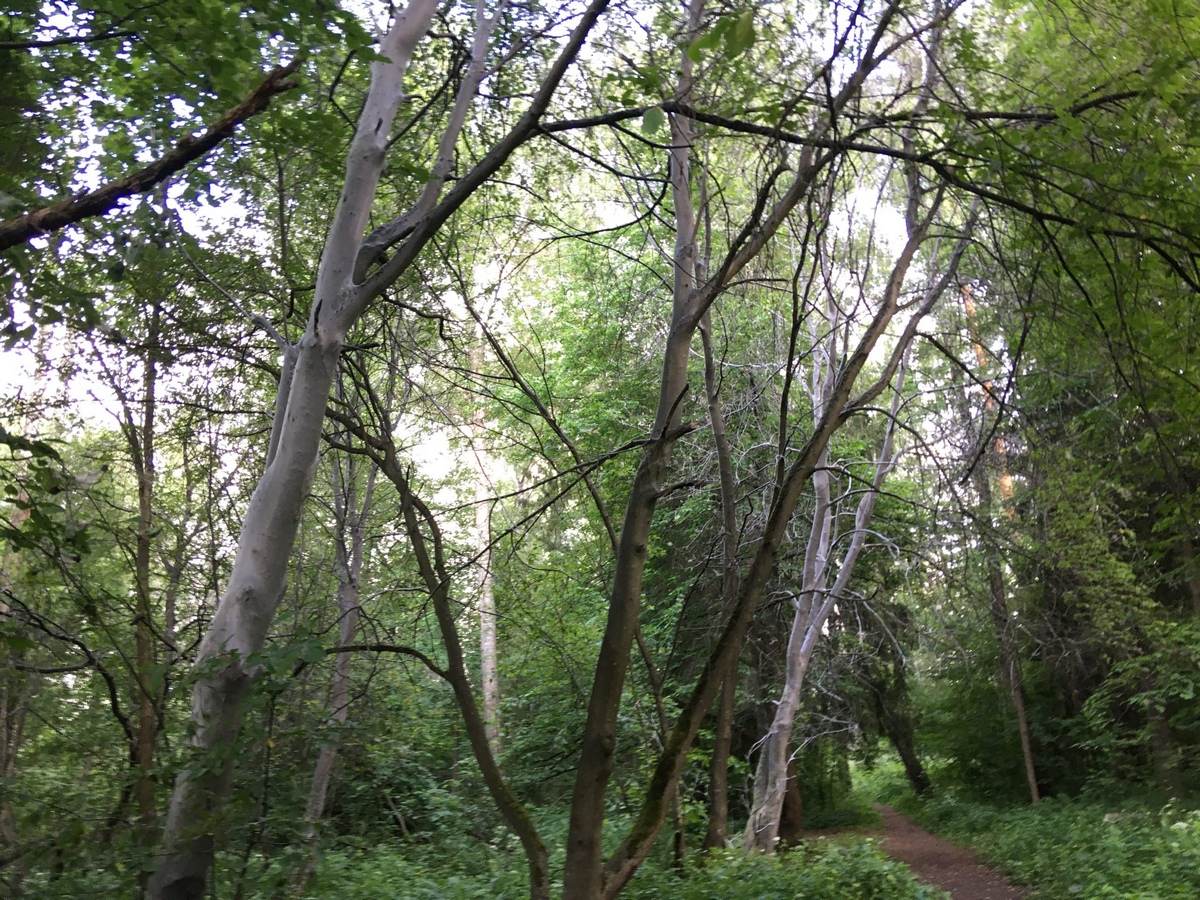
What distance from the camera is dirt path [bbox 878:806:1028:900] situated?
38.7ft

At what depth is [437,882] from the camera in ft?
19.9

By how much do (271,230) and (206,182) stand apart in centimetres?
184

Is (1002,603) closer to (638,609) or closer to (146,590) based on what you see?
(638,609)

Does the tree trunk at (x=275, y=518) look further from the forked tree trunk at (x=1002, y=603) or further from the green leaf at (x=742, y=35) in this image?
the forked tree trunk at (x=1002, y=603)

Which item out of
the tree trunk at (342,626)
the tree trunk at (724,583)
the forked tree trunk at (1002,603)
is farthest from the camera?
the forked tree trunk at (1002,603)

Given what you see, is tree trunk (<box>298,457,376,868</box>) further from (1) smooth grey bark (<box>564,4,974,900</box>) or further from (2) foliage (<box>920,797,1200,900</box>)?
(2) foliage (<box>920,797,1200,900</box>)

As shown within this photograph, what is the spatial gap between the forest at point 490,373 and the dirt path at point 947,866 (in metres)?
0.67

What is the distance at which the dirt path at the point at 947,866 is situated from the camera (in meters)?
11.8

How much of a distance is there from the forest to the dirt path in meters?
0.67

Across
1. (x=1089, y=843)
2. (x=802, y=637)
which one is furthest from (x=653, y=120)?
(x=1089, y=843)

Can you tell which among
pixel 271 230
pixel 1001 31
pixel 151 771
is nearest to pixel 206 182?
pixel 271 230

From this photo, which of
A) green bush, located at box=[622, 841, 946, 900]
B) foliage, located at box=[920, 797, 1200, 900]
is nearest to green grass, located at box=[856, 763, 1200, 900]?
foliage, located at box=[920, 797, 1200, 900]

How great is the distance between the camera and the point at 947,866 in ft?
45.3

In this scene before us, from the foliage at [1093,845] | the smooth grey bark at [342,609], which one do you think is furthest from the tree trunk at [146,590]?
the foliage at [1093,845]
